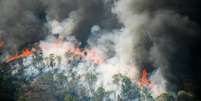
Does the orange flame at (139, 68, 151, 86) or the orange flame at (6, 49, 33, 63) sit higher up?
the orange flame at (6, 49, 33, 63)

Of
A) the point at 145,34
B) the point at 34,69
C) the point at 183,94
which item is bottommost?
the point at 183,94

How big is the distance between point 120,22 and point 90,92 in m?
7.56

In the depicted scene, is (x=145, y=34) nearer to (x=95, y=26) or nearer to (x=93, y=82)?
(x=95, y=26)

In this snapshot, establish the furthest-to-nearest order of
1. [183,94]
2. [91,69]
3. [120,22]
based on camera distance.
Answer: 1. [120,22]
2. [91,69]
3. [183,94]

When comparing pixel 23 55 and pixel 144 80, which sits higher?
pixel 23 55

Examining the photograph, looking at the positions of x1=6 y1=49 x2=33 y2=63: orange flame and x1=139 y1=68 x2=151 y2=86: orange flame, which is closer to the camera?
x1=139 y1=68 x2=151 y2=86: orange flame

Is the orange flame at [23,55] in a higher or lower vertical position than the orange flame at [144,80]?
higher

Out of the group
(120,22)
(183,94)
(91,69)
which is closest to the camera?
(183,94)

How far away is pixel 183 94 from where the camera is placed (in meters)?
27.3

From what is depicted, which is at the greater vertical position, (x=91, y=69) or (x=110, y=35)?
(x=110, y=35)

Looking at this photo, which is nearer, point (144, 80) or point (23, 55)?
point (144, 80)

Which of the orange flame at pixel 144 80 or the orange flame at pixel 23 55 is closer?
the orange flame at pixel 144 80

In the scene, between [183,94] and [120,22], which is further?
[120,22]

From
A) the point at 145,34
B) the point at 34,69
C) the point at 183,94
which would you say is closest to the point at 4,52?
Result: the point at 34,69
